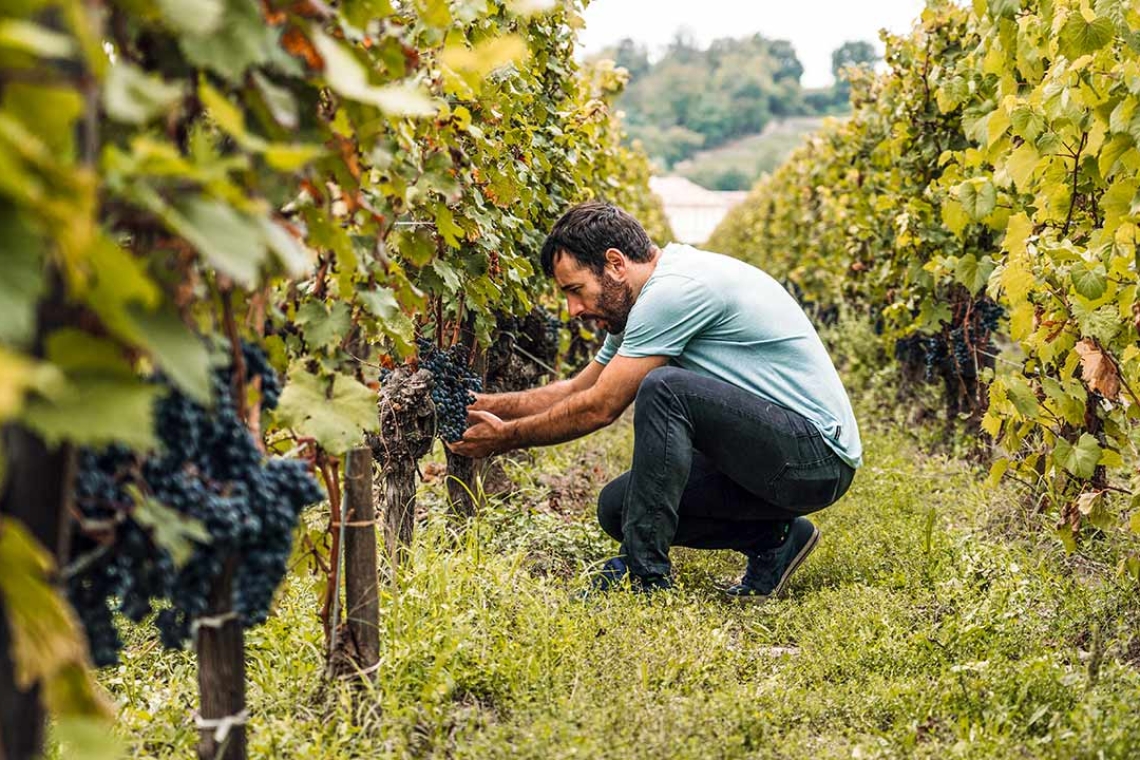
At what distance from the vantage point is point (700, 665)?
3023 mm

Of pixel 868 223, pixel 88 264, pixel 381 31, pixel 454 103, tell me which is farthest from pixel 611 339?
pixel 868 223

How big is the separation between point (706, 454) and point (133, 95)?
3042 millimetres

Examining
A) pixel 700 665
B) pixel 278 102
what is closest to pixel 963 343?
pixel 700 665

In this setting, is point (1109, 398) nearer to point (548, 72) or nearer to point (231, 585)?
point (231, 585)

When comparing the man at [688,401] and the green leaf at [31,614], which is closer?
the green leaf at [31,614]

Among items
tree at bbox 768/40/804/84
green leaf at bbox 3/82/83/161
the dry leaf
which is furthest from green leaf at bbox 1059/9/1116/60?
tree at bbox 768/40/804/84

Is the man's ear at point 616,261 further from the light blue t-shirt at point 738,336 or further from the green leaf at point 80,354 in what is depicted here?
the green leaf at point 80,354

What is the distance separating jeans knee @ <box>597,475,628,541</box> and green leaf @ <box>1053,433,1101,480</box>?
1509 millimetres

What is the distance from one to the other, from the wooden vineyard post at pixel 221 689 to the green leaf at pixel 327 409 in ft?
1.31

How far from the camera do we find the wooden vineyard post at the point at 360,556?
103 inches

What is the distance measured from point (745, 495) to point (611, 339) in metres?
0.79

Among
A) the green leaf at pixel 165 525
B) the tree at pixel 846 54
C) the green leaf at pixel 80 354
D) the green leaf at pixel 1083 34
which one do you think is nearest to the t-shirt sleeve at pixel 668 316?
the green leaf at pixel 1083 34

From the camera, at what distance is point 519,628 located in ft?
10.5

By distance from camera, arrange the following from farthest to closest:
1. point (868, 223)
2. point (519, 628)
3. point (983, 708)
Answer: point (868, 223) → point (519, 628) → point (983, 708)
